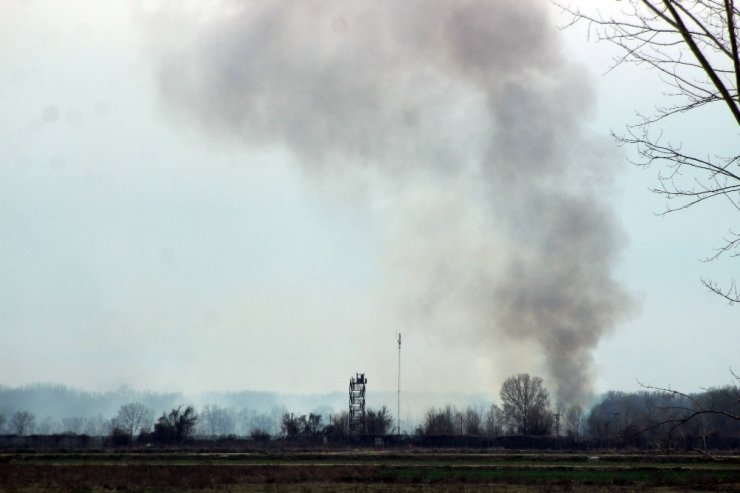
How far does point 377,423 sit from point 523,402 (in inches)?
1121

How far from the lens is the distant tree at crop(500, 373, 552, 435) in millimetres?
105812

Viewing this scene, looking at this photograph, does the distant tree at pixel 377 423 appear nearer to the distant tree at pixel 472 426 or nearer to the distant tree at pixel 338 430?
the distant tree at pixel 338 430

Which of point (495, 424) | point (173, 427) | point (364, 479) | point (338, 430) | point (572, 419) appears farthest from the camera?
point (495, 424)

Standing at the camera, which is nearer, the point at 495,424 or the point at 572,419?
the point at 572,419

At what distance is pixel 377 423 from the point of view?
97312 millimetres

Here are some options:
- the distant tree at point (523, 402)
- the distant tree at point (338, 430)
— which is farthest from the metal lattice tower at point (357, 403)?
the distant tree at point (523, 402)

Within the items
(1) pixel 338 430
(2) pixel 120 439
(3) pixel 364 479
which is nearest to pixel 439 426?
(1) pixel 338 430

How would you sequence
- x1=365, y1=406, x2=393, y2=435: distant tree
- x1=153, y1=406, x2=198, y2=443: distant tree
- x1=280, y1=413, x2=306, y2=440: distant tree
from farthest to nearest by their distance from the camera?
1. x1=365, y1=406, x2=393, y2=435: distant tree
2. x1=280, y1=413, x2=306, y2=440: distant tree
3. x1=153, y1=406, x2=198, y2=443: distant tree

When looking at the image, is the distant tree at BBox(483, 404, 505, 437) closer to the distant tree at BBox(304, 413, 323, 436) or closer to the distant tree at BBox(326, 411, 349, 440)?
the distant tree at BBox(326, 411, 349, 440)

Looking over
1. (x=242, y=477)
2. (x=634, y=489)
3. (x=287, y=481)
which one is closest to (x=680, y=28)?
(x=634, y=489)

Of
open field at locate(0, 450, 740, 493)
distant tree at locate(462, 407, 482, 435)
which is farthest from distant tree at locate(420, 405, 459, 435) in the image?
open field at locate(0, 450, 740, 493)

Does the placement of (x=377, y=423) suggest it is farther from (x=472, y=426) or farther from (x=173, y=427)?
(x=173, y=427)

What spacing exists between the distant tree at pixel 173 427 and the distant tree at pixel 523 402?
43.8 meters

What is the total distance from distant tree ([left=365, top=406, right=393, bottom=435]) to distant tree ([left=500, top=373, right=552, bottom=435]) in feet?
59.4
